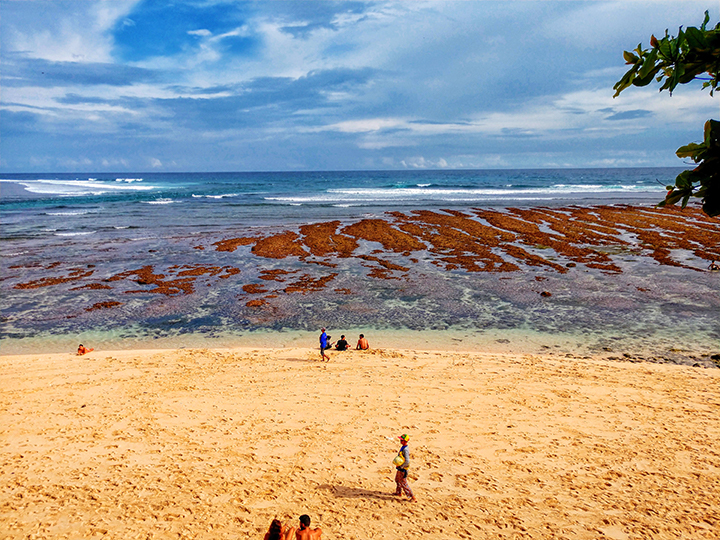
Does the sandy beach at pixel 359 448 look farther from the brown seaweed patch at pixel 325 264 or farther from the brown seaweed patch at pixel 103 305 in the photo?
the brown seaweed patch at pixel 325 264

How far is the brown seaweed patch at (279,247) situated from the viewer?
34531mm

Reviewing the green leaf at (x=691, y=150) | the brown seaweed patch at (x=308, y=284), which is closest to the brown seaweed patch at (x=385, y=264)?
the brown seaweed patch at (x=308, y=284)

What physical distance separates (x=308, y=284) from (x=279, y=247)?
11591 mm

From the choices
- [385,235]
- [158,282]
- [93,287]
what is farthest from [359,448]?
[385,235]

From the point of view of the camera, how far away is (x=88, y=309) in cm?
2206

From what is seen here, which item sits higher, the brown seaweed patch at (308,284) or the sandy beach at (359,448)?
the brown seaweed patch at (308,284)

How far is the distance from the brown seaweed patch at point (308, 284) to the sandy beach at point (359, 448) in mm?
10220

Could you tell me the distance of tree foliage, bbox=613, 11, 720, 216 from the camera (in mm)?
2707

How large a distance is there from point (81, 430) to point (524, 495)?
32.9ft

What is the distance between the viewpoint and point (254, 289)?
25188 mm

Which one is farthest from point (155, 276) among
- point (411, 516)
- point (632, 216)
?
point (632, 216)

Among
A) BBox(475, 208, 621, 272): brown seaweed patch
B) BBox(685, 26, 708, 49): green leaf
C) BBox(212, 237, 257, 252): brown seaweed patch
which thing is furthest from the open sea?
BBox(685, 26, 708, 49): green leaf

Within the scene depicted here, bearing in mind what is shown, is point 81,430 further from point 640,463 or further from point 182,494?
point 640,463

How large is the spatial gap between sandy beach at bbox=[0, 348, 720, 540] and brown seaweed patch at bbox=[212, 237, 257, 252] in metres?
22.6
